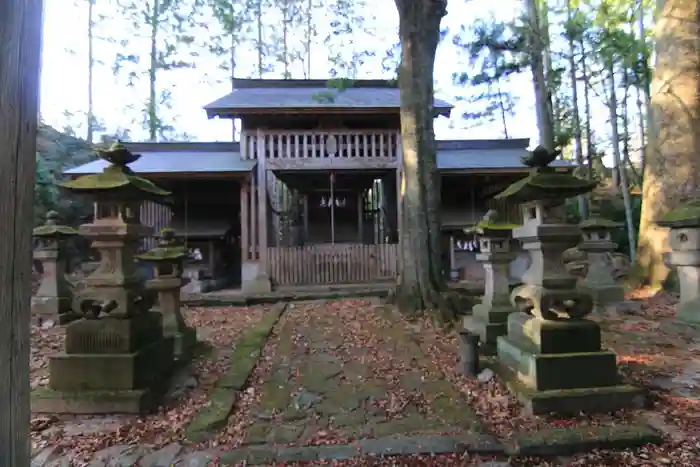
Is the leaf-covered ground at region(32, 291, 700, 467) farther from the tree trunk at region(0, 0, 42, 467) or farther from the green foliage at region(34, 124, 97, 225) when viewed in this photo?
the green foliage at region(34, 124, 97, 225)

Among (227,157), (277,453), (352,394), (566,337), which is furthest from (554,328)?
(227,157)

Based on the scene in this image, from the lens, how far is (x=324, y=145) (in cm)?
1266

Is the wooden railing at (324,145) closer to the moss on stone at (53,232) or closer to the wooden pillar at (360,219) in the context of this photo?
the wooden pillar at (360,219)

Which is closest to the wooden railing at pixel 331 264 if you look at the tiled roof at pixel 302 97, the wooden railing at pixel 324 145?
the wooden railing at pixel 324 145

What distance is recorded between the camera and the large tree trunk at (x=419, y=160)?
7.77m

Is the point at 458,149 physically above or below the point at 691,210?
above

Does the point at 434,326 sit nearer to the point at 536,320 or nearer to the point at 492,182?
the point at 536,320

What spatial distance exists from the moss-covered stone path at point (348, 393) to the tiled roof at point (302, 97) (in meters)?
7.73

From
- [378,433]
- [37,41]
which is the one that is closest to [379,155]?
[378,433]

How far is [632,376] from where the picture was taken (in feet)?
14.4

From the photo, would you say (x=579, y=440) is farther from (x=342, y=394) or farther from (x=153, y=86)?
(x=153, y=86)

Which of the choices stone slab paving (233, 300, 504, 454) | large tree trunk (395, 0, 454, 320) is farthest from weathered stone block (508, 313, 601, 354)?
large tree trunk (395, 0, 454, 320)

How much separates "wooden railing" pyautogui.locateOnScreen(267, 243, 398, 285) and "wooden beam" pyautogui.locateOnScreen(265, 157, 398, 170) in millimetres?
2377

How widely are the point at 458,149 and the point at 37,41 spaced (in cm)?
1554
